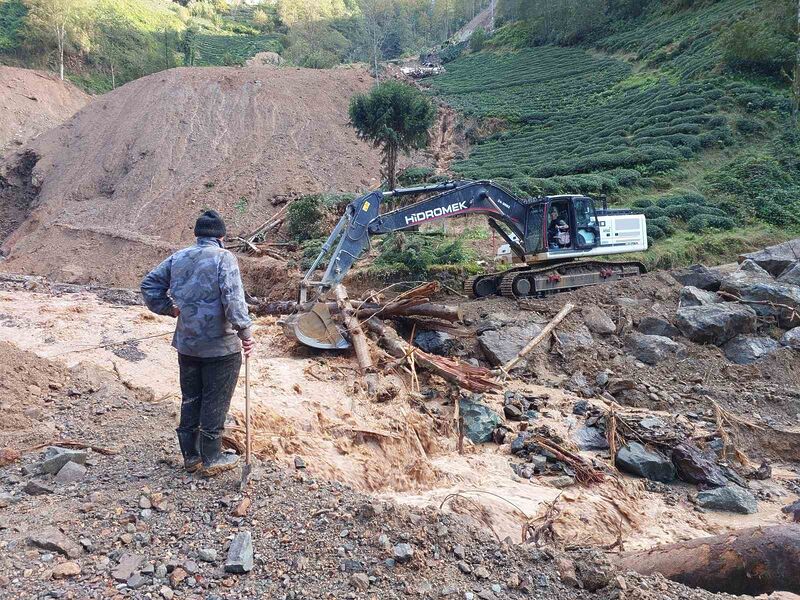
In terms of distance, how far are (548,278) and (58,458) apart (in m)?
9.74

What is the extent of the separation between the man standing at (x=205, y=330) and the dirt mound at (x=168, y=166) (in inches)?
493

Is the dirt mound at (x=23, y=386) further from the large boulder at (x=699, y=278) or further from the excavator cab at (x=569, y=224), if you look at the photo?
the large boulder at (x=699, y=278)

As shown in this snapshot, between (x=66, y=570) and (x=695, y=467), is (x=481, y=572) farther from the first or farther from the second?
(x=695, y=467)

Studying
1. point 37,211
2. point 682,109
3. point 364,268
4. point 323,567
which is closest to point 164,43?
point 37,211

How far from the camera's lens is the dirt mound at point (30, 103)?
27.8m

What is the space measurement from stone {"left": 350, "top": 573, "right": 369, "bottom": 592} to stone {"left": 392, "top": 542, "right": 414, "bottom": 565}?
0.23 m

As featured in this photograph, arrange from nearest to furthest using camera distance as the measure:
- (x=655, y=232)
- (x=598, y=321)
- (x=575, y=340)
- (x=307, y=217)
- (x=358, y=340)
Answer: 1. (x=358, y=340)
2. (x=575, y=340)
3. (x=598, y=321)
4. (x=655, y=232)
5. (x=307, y=217)

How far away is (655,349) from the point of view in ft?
31.5

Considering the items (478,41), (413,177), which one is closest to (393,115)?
(413,177)

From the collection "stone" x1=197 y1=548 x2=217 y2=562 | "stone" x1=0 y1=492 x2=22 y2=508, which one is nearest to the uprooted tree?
"stone" x1=0 y1=492 x2=22 y2=508

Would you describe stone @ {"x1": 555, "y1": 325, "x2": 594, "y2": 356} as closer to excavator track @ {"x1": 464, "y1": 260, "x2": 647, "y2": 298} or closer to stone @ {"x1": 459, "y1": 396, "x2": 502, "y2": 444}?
excavator track @ {"x1": 464, "y1": 260, "x2": 647, "y2": 298}

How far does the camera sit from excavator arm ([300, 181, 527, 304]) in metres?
8.95

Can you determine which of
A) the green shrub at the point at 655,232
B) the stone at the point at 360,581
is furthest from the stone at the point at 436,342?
the green shrub at the point at 655,232

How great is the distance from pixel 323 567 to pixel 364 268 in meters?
10.1
